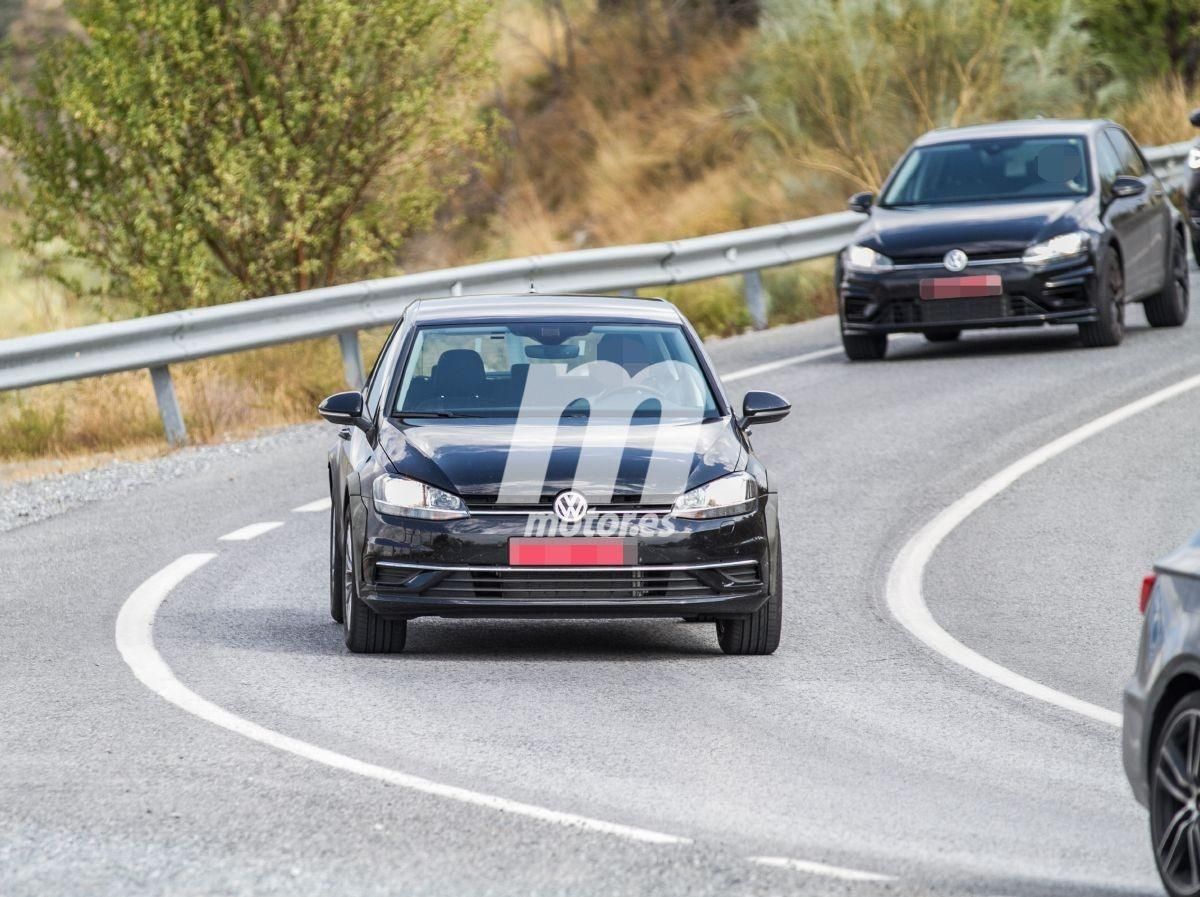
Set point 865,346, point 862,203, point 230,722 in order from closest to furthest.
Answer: point 230,722
point 862,203
point 865,346

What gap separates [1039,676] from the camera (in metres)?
9.09

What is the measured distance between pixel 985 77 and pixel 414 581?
21.4m

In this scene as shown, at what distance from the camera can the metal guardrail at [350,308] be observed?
1581 cm

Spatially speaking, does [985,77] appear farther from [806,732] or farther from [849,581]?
[806,732]

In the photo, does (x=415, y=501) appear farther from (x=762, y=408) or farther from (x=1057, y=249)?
(x=1057, y=249)

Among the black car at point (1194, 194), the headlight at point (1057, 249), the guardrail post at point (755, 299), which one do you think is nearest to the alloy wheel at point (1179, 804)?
the headlight at point (1057, 249)

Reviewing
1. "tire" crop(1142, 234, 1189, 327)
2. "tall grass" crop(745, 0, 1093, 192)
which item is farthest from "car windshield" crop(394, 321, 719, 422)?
"tall grass" crop(745, 0, 1093, 192)

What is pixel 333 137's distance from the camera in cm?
2061

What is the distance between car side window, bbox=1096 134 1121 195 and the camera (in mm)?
18719

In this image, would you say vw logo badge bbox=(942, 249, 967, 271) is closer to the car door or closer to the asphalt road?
the car door

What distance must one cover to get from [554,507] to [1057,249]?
957 cm

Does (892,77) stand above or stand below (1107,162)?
below

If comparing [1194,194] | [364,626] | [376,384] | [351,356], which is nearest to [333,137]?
[351,356]

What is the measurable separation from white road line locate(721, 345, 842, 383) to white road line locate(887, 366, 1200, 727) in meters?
3.20
